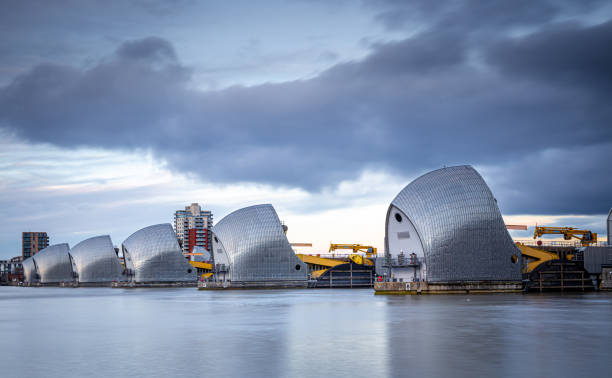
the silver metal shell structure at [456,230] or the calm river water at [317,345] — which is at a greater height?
the silver metal shell structure at [456,230]

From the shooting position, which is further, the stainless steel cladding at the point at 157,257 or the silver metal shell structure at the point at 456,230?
the stainless steel cladding at the point at 157,257

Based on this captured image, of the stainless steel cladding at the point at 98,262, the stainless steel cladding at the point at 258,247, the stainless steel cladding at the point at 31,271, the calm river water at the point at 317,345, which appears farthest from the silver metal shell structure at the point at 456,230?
the stainless steel cladding at the point at 31,271

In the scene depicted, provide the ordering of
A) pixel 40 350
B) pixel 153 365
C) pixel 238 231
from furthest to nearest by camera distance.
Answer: pixel 238 231, pixel 40 350, pixel 153 365

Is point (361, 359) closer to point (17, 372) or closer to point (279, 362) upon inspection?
point (279, 362)

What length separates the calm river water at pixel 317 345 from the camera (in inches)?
822

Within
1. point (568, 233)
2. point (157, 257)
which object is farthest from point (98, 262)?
point (568, 233)

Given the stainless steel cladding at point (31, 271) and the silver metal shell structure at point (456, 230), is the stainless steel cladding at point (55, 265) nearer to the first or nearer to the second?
the stainless steel cladding at point (31, 271)

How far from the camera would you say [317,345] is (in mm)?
26812

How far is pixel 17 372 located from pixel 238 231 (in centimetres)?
8101

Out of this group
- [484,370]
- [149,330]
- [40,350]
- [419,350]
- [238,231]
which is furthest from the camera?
[238,231]

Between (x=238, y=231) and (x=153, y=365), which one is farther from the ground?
(x=238, y=231)

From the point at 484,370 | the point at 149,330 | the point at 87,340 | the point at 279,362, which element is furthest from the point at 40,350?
the point at 484,370

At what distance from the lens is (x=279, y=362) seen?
22469 mm

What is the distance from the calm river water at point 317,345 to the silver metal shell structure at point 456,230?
29.6 metres
